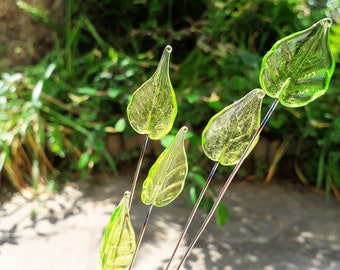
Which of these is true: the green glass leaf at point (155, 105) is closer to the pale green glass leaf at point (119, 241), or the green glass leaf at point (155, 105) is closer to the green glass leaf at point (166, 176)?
the green glass leaf at point (166, 176)

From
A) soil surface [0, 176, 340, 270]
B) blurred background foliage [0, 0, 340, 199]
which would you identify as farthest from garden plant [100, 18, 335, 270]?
blurred background foliage [0, 0, 340, 199]

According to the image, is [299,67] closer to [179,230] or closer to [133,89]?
[179,230]

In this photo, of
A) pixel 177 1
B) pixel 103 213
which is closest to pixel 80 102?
pixel 103 213

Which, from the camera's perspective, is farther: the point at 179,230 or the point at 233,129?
the point at 179,230

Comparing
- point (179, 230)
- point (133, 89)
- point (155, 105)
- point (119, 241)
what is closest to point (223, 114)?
point (155, 105)

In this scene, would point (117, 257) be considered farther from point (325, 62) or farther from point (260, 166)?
point (260, 166)

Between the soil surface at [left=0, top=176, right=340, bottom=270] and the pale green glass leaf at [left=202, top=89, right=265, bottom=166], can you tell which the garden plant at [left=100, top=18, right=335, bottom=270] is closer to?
the pale green glass leaf at [left=202, top=89, right=265, bottom=166]

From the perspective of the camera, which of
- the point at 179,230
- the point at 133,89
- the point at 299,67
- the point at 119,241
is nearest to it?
the point at 299,67
